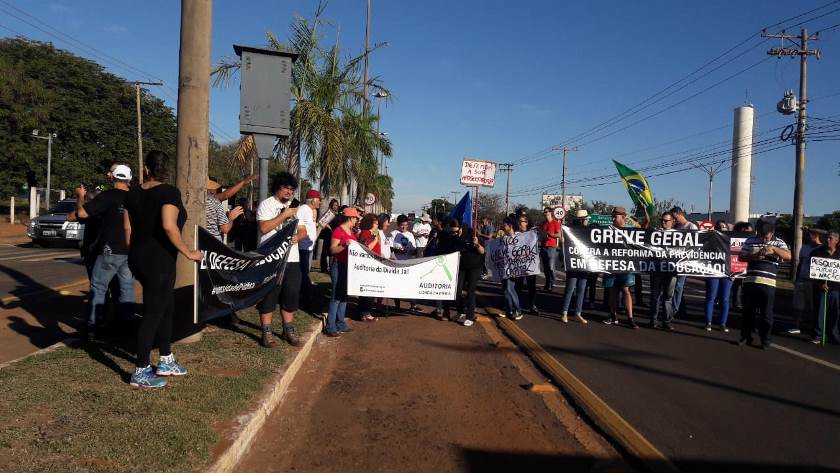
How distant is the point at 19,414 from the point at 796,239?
83.5 feet

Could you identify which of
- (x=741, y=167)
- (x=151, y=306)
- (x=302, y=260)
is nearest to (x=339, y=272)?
(x=302, y=260)

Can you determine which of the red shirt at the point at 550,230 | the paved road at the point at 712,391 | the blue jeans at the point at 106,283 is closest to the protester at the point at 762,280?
the paved road at the point at 712,391

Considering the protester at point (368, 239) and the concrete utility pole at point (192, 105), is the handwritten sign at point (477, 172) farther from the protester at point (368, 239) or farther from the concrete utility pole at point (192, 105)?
the concrete utility pole at point (192, 105)

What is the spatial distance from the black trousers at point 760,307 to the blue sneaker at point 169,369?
7277 mm

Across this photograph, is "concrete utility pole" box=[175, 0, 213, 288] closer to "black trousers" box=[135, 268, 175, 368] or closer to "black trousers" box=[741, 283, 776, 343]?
"black trousers" box=[135, 268, 175, 368]

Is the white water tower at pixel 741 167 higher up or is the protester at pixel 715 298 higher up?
the white water tower at pixel 741 167

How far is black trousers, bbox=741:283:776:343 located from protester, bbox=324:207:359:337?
5.53 metres

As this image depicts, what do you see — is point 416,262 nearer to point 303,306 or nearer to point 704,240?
point 303,306

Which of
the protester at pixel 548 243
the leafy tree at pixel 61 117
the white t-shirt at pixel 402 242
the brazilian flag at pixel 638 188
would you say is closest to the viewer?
the white t-shirt at pixel 402 242

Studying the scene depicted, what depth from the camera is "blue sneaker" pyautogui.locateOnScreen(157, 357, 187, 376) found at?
5.07 meters

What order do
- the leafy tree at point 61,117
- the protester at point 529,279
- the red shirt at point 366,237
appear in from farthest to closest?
the leafy tree at point 61,117, the protester at point 529,279, the red shirt at point 366,237

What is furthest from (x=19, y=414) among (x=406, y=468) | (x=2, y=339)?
(x=2, y=339)

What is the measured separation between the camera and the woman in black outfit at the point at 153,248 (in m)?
4.75

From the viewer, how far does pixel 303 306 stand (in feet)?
32.6
